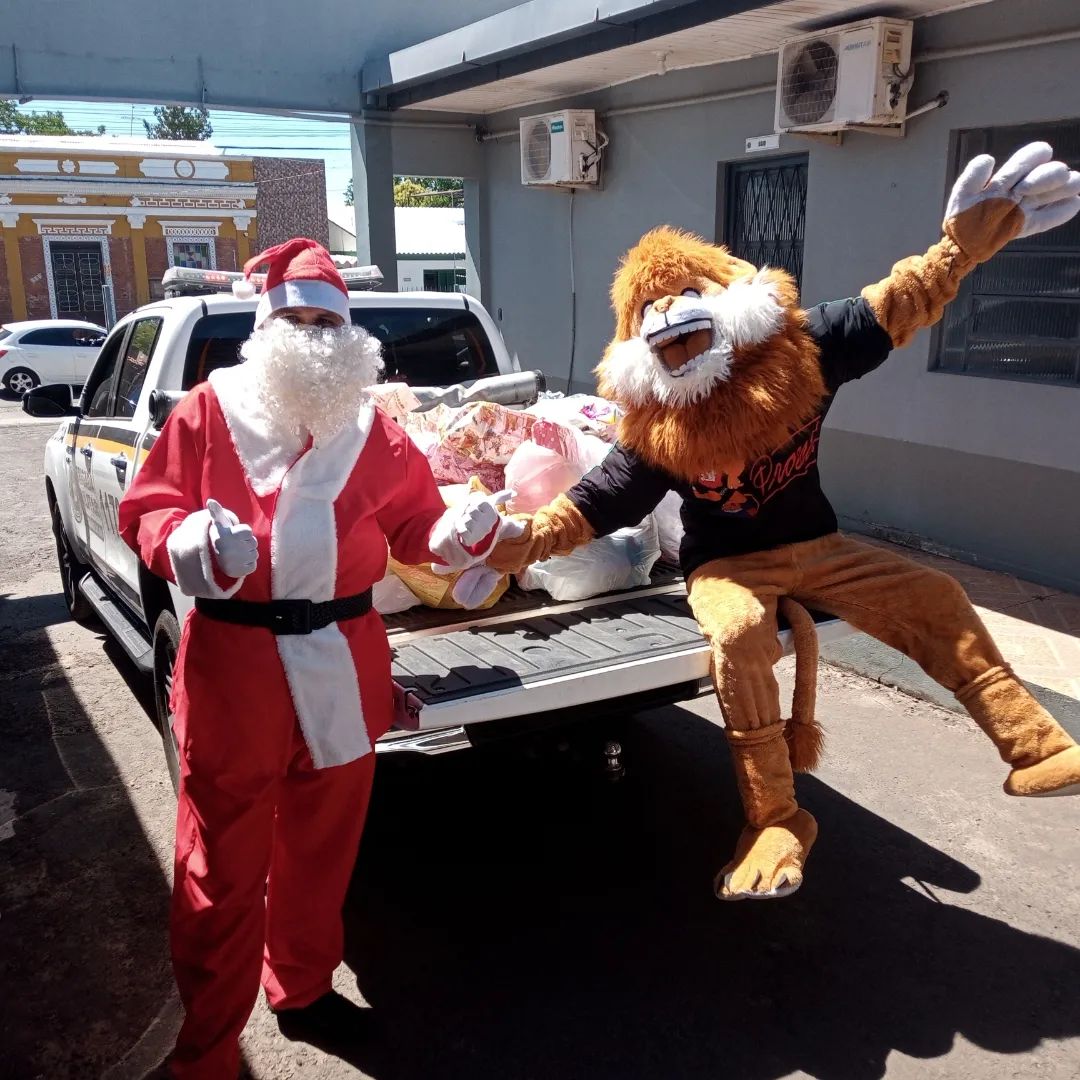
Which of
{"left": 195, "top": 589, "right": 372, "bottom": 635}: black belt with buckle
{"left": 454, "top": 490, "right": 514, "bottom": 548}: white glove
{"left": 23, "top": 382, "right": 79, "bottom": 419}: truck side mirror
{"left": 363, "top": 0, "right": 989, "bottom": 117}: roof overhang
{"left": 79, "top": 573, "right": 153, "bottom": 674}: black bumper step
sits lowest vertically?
{"left": 79, "top": 573, "right": 153, "bottom": 674}: black bumper step

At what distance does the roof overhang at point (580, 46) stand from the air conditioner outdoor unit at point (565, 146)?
30 cm

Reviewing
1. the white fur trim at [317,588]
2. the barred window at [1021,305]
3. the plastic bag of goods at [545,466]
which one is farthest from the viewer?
the barred window at [1021,305]

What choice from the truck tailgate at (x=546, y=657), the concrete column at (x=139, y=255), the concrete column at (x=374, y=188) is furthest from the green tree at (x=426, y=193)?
the truck tailgate at (x=546, y=657)

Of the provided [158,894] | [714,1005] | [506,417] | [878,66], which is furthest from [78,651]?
[878,66]

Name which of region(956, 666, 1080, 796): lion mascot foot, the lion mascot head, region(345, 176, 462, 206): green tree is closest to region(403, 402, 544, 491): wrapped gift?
the lion mascot head

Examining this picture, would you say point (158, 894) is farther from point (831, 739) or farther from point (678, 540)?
point (831, 739)

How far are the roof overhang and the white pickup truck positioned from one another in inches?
127

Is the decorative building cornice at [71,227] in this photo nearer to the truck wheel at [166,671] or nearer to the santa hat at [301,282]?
the truck wheel at [166,671]

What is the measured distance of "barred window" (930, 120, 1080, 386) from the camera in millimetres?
6277

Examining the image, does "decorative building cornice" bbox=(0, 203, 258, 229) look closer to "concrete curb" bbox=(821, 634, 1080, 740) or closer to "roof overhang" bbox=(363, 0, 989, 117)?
"roof overhang" bbox=(363, 0, 989, 117)

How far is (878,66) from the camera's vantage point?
6398 mm

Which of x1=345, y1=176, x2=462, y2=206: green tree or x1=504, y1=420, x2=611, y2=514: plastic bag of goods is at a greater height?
x1=345, y1=176, x2=462, y2=206: green tree

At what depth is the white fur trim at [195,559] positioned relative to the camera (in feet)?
7.64

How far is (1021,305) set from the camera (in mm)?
6582
